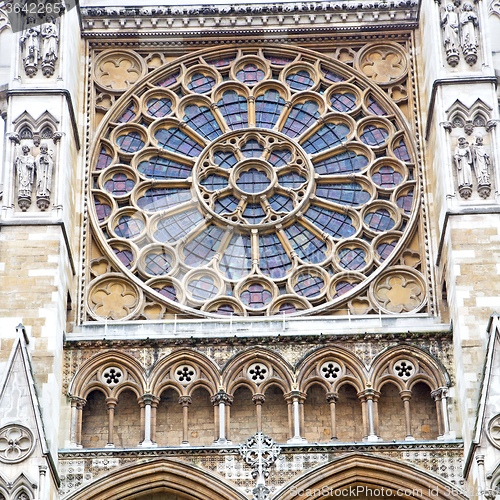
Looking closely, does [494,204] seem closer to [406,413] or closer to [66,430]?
[406,413]

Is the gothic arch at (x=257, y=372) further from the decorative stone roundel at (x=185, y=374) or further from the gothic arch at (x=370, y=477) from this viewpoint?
the gothic arch at (x=370, y=477)

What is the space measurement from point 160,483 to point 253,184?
22.1ft

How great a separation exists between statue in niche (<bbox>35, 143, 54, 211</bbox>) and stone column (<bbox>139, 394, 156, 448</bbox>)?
3953 mm

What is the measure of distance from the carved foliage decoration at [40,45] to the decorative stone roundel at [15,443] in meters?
7.23

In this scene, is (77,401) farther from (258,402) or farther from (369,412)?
(369,412)

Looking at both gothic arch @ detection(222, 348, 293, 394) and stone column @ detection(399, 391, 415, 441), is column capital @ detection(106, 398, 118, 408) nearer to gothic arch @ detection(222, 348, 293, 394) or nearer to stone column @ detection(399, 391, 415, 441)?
gothic arch @ detection(222, 348, 293, 394)

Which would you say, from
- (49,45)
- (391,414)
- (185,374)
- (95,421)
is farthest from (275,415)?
(49,45)

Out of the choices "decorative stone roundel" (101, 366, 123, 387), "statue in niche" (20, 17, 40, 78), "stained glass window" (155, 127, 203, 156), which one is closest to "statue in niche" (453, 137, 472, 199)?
"stained glass window" (155, 127, 203, 156)

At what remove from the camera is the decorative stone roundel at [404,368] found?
25.0 m

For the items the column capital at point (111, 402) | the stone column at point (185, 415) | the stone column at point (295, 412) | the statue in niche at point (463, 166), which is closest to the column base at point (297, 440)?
the stone column at point (295, 412)

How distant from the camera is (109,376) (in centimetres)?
2511

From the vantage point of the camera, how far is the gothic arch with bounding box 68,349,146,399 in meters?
24.9

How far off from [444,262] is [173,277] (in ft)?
16.8

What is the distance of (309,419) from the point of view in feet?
81.7
